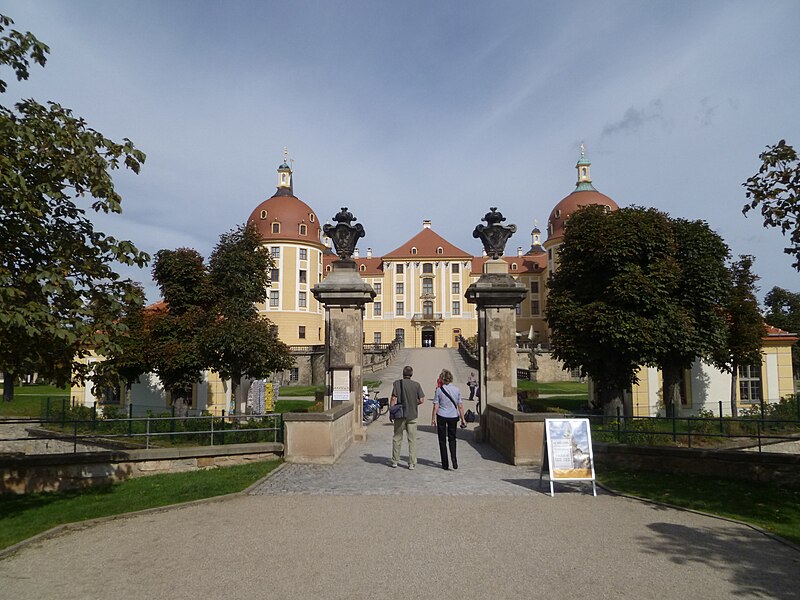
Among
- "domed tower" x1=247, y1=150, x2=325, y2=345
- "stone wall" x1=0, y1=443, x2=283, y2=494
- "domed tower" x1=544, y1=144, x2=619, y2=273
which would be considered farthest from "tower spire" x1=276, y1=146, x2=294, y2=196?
"stone wall" x1=0, y1=443, x2=283, y2=494

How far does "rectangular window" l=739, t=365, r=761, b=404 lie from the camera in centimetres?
2558

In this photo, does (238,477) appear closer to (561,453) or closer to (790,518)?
(561,453)

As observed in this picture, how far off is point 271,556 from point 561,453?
15.0ft

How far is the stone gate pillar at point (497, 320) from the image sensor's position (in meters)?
13.5

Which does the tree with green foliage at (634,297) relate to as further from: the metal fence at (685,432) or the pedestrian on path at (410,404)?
the pedestrian on path at (410,404)

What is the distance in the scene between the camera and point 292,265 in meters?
61.2

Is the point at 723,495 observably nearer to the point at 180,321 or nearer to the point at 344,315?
the point at 344,315

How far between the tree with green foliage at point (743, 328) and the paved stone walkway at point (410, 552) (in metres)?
17.3

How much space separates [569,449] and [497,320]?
18.5ft

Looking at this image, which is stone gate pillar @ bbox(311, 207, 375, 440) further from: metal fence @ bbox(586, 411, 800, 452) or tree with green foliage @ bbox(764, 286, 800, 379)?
tree with green foliage @ bbox(764, 286, 800, 379)

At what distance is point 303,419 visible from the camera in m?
10.8

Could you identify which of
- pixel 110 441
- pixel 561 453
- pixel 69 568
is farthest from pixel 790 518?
pixel 110 441

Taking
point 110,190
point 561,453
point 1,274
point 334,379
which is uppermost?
point 110,190

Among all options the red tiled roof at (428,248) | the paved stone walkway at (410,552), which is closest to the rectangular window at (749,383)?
the paved stone walkway at (410,552)
